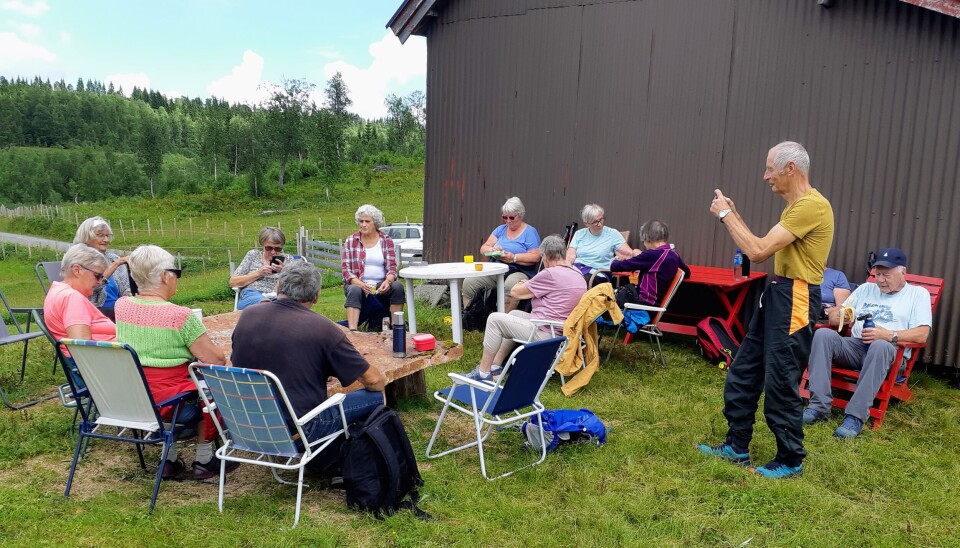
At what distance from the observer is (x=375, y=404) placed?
3.53 meters

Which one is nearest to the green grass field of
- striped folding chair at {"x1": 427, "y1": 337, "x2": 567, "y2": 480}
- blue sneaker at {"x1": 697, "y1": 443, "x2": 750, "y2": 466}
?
blue sneaker at {"x1": 697, "y1": 443, "x2": 750, "y2": 466}

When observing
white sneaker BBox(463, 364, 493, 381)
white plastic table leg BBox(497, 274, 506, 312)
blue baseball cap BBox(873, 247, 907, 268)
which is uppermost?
blue baseball cap BBox(873, 247, 907, 268)

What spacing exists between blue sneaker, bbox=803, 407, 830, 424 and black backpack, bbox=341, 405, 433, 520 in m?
2.76

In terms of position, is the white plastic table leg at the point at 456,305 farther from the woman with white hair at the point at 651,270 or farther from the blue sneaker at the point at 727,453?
the blue sneaker at the point at 727,453

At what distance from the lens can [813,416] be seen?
436cm

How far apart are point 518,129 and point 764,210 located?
114 inches

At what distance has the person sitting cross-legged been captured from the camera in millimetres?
4832

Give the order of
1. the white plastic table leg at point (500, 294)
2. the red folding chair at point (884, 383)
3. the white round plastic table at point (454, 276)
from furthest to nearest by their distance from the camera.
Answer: the white plastic table leg at point (500, 294) < the white round plastic table at point (454, 276) < the red folding chair at point (884, 383)

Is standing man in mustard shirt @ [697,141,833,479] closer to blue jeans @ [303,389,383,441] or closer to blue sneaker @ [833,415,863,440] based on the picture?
blue sneaker @ [833,415,863,440]

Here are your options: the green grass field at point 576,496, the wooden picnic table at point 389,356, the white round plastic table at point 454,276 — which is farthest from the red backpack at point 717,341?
the wooden picnic table at point 389,356

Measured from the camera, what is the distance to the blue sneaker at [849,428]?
4.12m

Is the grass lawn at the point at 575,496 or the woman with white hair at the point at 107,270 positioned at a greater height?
the woman with white hair at the point at 107,270

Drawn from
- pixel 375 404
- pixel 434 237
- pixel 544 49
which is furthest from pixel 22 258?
pixel 375 404

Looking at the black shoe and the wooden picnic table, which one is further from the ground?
the wooden picnic table
